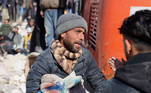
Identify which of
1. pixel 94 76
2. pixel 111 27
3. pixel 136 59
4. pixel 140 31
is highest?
pixel 140 31

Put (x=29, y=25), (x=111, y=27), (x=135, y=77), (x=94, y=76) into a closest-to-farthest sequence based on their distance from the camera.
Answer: (x=135, y=77) → (x=94, y=76) → (x=111, y=27) → (x=29, y=25)

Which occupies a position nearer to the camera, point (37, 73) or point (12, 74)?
point (37, 73)

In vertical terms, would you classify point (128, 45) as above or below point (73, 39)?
above

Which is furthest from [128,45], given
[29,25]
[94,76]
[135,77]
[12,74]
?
[29,25]

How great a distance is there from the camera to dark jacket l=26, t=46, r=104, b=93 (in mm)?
3596

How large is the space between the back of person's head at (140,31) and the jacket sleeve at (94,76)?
1624mm

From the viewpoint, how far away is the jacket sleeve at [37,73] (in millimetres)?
3586

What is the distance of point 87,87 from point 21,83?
2.94 metres

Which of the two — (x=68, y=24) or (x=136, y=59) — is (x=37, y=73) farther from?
(x=136, y=59)

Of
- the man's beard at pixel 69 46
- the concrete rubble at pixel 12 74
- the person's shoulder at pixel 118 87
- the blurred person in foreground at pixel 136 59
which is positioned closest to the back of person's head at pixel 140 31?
the blurred person in foreground at pixel 136 59

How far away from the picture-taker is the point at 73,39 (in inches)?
145

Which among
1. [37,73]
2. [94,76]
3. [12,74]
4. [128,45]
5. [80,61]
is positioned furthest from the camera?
[12,74]

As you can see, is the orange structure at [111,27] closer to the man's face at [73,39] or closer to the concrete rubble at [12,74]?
the man's face at [73,39]

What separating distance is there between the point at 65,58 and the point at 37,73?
1.04ft
